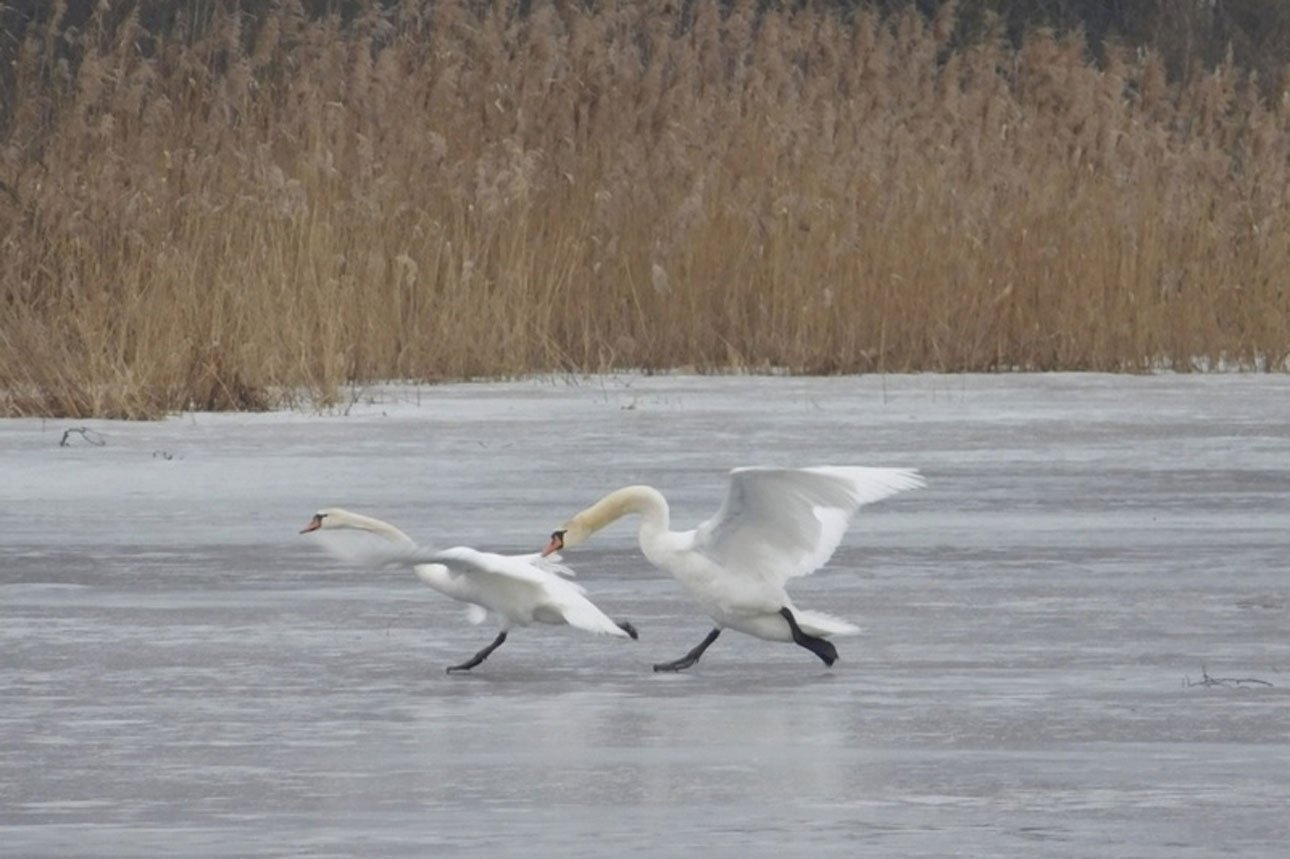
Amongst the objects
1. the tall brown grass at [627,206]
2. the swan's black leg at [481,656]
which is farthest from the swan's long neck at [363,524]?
the tall brown grass at [627,206]

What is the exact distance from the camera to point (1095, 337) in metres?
15.8

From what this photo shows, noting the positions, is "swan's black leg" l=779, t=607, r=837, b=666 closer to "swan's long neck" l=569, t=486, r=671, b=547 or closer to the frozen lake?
the frozen lake

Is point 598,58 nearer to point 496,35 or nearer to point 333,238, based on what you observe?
point 496,35

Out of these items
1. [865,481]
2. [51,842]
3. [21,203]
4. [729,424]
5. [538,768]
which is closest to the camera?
[51,842]

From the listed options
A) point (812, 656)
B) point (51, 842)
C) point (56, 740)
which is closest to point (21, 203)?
point (812, 656)

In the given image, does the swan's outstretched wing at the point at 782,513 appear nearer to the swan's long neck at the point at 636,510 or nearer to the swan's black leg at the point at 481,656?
the swan's long neck at the point at 636,510

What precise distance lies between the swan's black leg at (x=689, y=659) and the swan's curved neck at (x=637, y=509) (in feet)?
0.89

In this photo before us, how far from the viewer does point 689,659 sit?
6.57 m

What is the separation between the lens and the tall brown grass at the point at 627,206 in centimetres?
1490

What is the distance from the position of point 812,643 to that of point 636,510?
518mm

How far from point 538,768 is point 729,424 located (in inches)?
286

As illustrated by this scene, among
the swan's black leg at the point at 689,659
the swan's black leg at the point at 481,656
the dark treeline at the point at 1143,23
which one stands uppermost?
the swan's black leg at the point at 481,656

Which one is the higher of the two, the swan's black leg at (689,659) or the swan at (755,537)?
the swan at (755,537)

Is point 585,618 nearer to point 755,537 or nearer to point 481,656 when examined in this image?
point 481,656
